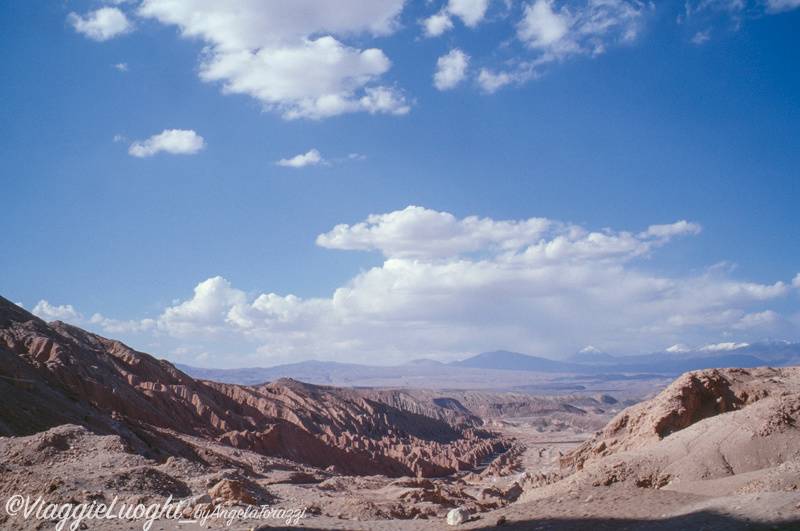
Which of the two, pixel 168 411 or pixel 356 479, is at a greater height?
pixel 168 411

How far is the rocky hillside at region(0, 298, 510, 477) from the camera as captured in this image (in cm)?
2316

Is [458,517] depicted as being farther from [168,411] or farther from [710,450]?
[168,411]

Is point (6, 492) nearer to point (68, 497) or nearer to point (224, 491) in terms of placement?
point (68, 497)

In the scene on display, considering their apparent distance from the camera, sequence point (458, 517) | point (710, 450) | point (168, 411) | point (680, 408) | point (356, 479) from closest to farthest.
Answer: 1. point (458, 517)
2. point (710, 450)
3. point (680, 408)
4. point (356, 479)
5. point (168, 411)

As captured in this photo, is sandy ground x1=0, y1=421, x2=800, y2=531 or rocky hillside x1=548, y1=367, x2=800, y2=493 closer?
sandy ground x1=0, y1=421, x2=800, y2=531

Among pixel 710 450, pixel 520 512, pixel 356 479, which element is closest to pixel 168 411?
pixel 356 479

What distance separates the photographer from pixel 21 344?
113 ft

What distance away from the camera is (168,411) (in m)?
38.2

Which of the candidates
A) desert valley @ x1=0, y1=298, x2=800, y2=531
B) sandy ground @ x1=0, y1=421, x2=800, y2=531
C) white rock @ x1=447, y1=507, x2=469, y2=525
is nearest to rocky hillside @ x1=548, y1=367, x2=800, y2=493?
desert valley @ x1=0, y1=298, x2=800, y2=531

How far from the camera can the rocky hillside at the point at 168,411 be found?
23.2 m

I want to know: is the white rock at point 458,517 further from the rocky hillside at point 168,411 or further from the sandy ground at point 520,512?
the rocky hillside at point 168,411

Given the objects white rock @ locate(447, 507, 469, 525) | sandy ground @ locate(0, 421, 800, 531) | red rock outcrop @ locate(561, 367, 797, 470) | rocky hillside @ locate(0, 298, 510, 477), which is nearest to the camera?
sandy ground @ locate(0, 421, 800, 531)

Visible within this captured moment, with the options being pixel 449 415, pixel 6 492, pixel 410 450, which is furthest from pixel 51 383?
pixel 449 415

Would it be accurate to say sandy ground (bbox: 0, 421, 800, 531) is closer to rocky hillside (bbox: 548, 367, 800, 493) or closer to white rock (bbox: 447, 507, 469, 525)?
white rock (bbox: 447, 507, 469, 525)
